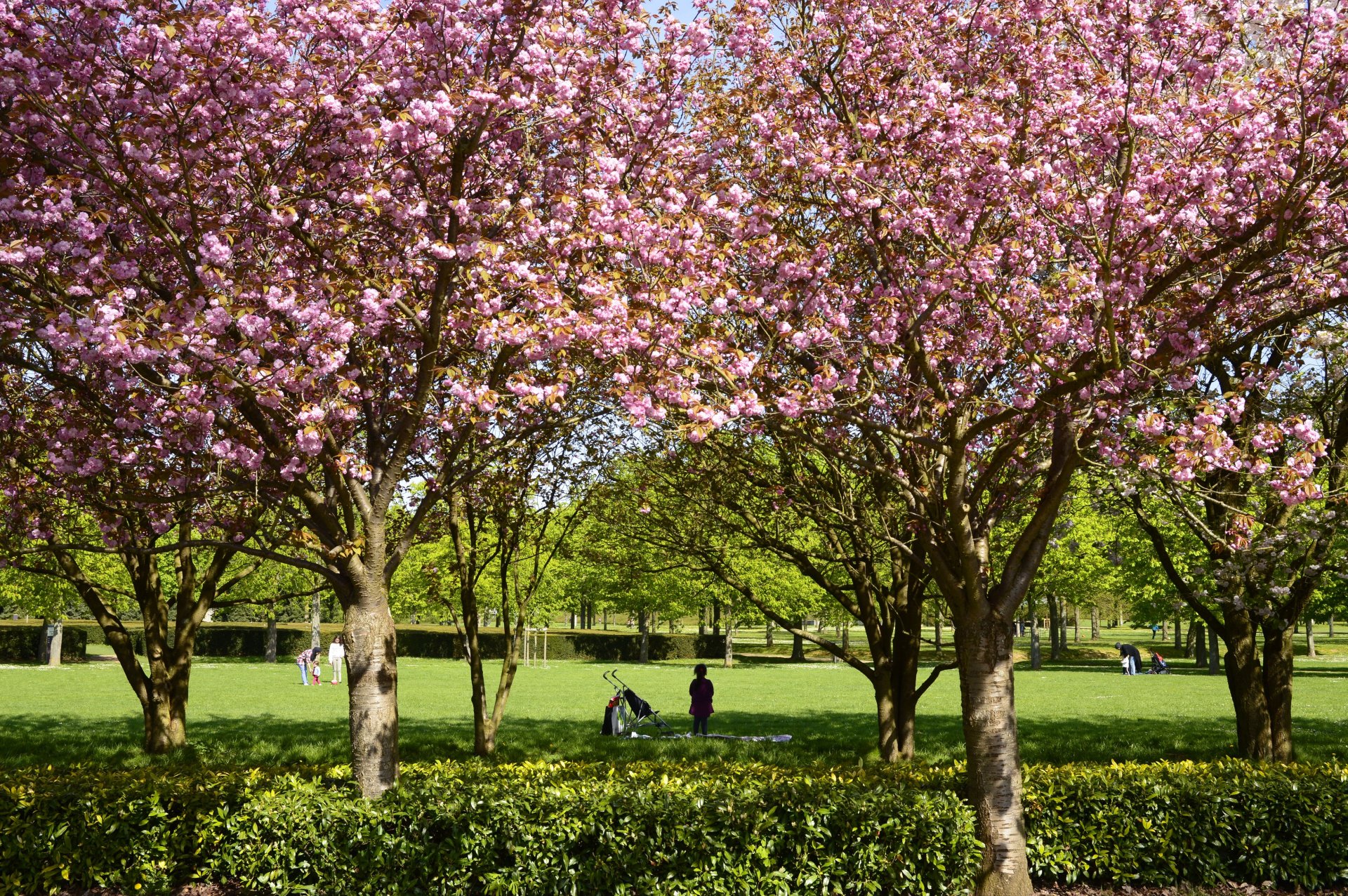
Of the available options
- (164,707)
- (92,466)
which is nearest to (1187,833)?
(92,466)

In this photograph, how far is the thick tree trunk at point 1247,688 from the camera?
12906 mm

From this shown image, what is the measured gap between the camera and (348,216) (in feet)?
26.0

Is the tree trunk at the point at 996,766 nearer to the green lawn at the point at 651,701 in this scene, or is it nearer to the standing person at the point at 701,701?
the green lawn at the point at 651,701

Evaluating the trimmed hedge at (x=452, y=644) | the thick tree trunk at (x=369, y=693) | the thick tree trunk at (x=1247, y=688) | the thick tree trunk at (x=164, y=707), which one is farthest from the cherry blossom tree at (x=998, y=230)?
the trimmed hedge at (x=452, y=644)

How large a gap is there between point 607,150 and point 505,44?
43.0 inches

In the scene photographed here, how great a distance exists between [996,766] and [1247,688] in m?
7.28

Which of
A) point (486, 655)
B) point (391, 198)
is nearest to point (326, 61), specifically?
point (391, 198)

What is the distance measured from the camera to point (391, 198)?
701cm

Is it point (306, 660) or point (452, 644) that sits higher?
point (306, 660)

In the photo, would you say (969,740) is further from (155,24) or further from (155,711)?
(155,711)

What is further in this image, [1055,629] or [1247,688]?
[1055,629]

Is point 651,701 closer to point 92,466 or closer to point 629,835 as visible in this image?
point 629,835

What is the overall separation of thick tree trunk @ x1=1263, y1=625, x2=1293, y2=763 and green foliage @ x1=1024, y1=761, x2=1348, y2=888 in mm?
4842

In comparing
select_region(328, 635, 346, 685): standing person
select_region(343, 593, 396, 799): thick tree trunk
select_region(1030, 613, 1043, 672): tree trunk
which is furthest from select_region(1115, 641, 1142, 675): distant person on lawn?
select_region(343, 593, 396, 799): thick tree trunk
